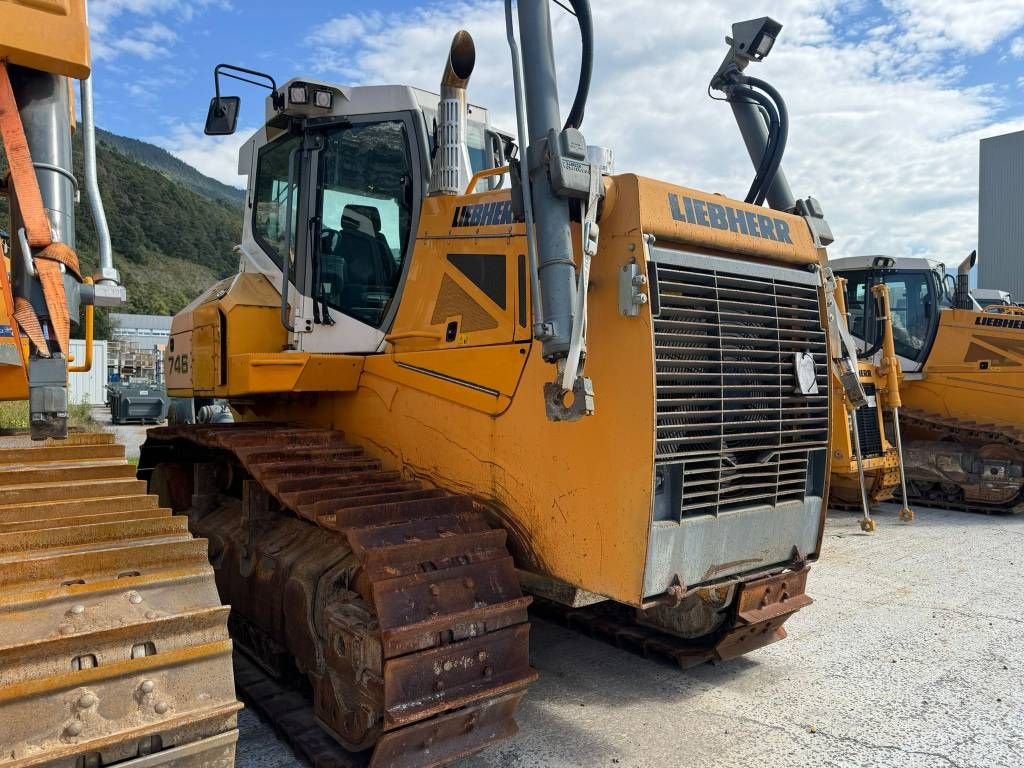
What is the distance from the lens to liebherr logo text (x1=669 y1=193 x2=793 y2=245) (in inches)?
129

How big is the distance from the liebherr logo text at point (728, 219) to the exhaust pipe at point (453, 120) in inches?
50.5

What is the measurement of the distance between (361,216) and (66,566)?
2.59 m

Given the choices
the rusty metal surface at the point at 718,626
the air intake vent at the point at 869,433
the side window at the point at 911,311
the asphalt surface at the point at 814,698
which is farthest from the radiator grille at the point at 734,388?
the side window at the point at 911,311

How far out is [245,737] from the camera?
141 inches

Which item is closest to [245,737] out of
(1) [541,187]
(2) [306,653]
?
(2) [306,653]

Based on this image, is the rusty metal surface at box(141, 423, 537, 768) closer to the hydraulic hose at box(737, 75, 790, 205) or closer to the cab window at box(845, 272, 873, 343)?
the hydraulic hose at box(737, 75, 790, 205)

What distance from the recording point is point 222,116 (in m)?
4.59

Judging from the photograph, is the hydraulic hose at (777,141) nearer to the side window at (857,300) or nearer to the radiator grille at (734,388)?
the radiator grille at (734,388)

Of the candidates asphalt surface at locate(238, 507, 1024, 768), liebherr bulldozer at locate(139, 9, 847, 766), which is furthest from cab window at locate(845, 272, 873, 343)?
liebherr bulldozer at locate(139, 9, 847, 766)

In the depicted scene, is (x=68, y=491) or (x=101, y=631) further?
(x=68, y=491)

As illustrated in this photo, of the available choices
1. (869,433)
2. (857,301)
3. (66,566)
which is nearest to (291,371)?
(66,566)

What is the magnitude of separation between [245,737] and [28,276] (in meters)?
2.45

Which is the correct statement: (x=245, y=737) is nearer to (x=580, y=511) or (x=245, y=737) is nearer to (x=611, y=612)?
(x=580, y=511)

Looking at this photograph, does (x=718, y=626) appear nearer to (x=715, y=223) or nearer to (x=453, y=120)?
(x=715, y=223)
